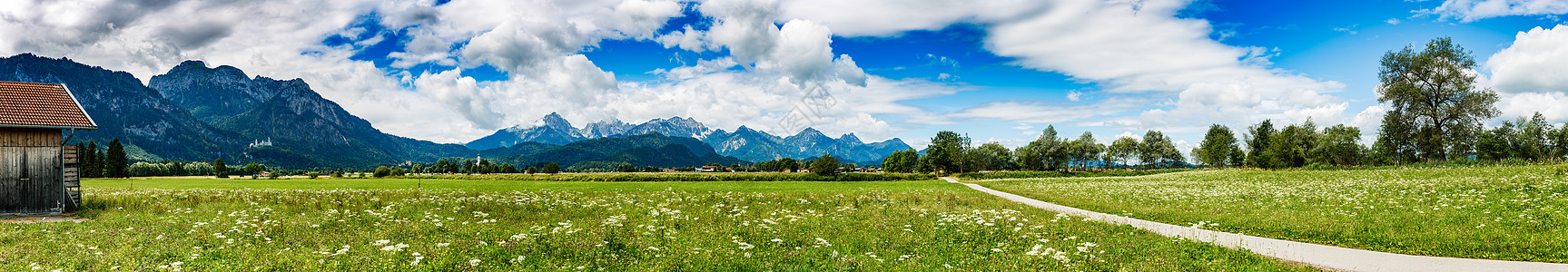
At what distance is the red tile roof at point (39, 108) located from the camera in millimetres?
24094

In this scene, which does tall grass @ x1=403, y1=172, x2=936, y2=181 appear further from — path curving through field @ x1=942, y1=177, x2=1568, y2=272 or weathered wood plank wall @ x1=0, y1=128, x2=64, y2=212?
path curving through field @ x1=942, y1=177, x2=1568, y2=272

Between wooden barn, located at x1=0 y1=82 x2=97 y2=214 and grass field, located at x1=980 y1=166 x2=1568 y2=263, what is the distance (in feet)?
145

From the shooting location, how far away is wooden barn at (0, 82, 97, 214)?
24.0 metres

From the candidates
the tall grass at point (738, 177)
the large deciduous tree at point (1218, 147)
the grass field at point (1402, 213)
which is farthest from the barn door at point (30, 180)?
the large deciduous tree at point (1218, 147)

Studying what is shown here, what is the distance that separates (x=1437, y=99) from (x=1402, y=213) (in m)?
53.1

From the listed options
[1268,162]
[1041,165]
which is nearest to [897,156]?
[1041,165]

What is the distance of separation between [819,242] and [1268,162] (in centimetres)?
11369

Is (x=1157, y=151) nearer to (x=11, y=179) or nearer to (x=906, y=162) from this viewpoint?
(x=906, y=162)

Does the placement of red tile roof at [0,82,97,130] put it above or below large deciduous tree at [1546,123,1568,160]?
above

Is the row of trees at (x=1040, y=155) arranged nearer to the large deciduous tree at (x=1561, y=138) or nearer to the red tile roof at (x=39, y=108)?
the large deciduous tree at (x=1561, y=138)

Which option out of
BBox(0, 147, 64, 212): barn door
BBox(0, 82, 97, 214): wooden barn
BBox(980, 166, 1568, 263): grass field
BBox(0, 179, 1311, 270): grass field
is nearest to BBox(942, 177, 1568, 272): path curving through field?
BBox(980, 166, 1568, 263): grass field

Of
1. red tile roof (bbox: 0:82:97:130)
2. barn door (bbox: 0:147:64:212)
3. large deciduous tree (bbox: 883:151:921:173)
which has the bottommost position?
large deciduous tree (bbox: 883:151:921:173)

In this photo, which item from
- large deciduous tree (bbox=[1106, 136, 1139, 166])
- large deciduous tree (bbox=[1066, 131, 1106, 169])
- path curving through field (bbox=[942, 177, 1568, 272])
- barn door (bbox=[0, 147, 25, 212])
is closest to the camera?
path curving through field (bbox=[942, 177, 1568, 272])

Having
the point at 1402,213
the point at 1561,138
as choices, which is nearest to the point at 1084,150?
the point at 1561,138
